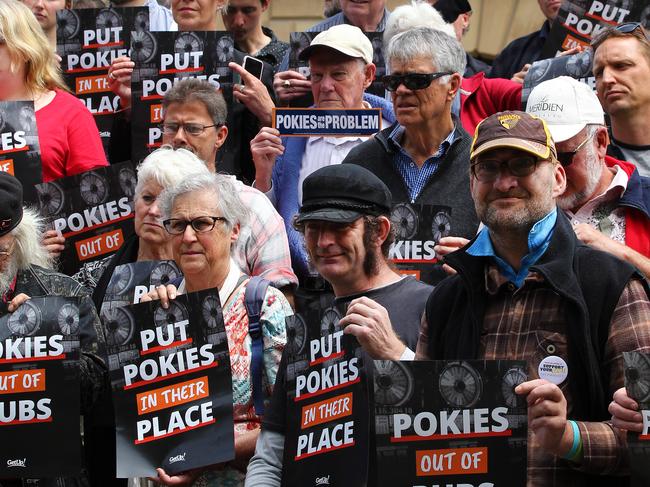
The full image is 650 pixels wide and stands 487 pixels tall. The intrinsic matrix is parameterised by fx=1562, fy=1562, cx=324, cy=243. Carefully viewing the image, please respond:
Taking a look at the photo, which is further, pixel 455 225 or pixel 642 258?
pixel 455 225

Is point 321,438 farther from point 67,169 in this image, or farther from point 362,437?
point 67,169

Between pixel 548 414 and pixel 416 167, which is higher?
pixel 416 167

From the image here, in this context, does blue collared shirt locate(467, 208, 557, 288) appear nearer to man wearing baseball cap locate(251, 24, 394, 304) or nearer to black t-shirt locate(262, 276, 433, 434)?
black t-shirt locate(262, 276, 433, 434)

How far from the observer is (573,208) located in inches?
250

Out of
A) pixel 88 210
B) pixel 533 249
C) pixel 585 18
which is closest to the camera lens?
pixel 533 249

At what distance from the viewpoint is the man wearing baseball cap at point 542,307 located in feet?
15.9

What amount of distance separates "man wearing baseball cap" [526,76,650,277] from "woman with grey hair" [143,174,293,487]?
4.17ft

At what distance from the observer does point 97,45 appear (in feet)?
29.6

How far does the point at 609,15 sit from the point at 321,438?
3.86 metres

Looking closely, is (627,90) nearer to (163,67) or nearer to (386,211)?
(386,211)

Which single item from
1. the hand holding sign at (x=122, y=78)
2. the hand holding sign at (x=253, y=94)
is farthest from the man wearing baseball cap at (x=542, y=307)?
the hand holding sign at (x=122, y=78)

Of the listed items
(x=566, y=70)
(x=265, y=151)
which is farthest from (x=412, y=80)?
(x=566, y=70)

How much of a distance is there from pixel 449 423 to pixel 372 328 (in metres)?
0.64

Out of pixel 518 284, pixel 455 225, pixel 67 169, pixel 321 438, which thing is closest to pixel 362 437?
pixel 321 438
